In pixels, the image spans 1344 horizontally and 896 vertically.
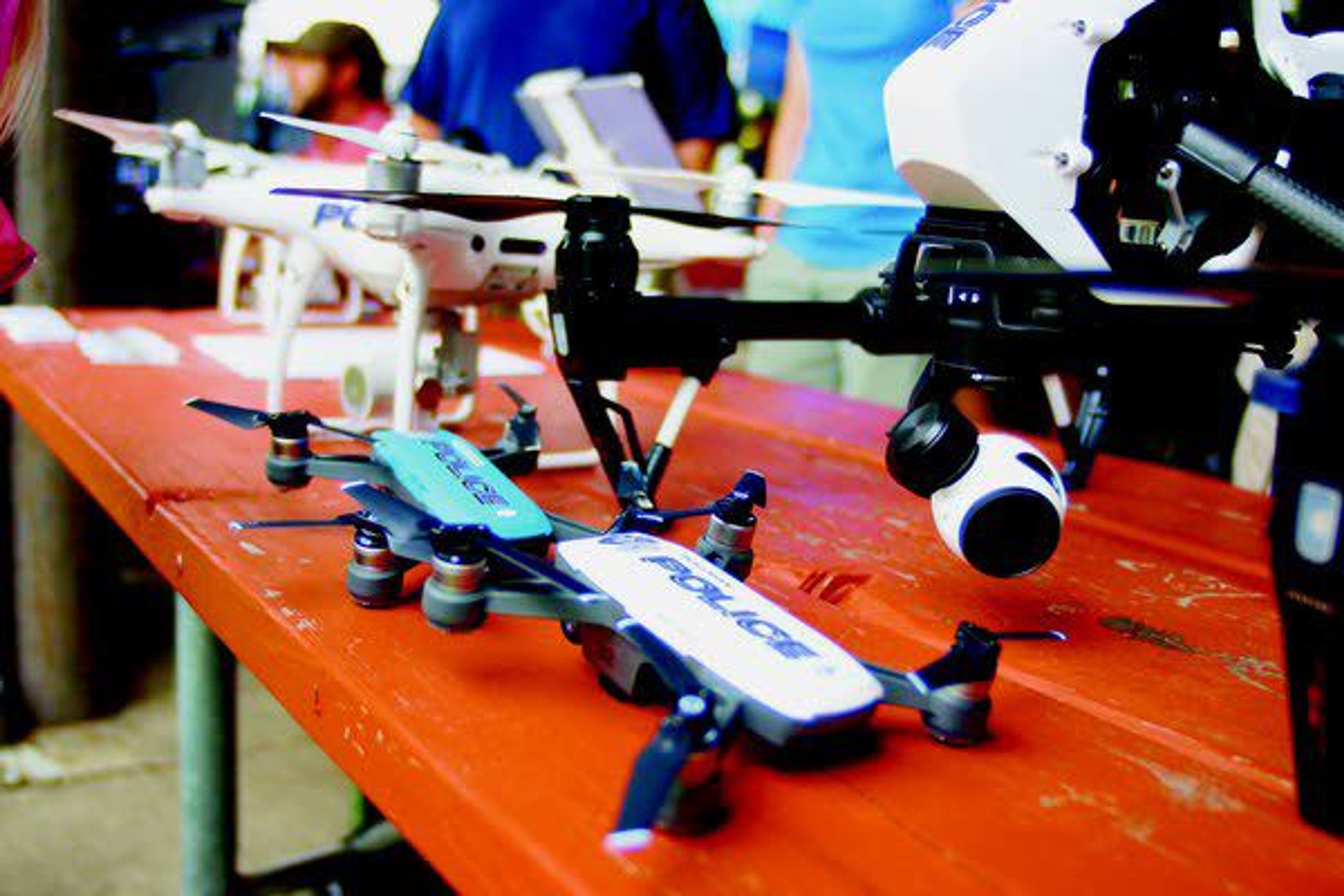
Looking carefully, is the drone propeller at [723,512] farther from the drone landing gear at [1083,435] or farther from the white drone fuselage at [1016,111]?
the drone landing gear at [1083,435]

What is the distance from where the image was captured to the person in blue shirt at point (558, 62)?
5.98 feet

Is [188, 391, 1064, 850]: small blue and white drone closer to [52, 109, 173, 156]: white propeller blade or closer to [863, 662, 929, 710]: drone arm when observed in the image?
[863, 662, 929, 710]: drone arm

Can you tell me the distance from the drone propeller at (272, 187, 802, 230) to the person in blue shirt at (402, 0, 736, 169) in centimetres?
103

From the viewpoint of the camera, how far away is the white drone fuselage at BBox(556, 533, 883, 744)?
1.28ft

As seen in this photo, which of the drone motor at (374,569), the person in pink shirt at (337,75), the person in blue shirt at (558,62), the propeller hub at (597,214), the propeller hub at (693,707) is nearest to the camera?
the propeller hub at (693,707)

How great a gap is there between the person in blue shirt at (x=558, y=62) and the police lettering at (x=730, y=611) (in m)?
1.40

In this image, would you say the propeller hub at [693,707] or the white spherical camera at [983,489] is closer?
the propeller hub at [693,707]

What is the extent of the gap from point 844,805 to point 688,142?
1.77 metres

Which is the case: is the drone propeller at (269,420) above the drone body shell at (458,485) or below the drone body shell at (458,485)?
above

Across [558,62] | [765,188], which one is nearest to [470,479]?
[765,188]

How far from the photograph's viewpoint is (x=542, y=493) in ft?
2.75

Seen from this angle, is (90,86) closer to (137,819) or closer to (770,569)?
(137,819)

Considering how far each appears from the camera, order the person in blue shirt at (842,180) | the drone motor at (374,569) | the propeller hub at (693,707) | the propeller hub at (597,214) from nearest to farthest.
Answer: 1. the propeller hub at (693,707)
2. the drone motor at (374,569)
3. the propeller hub at (597,214)
4. the person in blue shirt at (842,180)

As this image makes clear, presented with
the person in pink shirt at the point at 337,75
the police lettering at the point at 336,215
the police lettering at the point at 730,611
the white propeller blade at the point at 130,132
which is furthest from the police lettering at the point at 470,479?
the person in pink shirt at the point at 337,75
